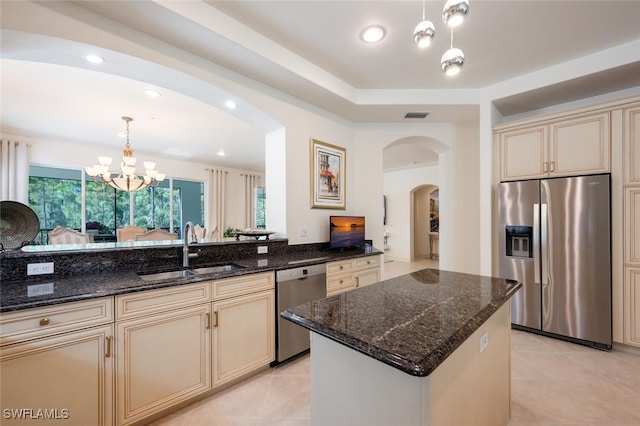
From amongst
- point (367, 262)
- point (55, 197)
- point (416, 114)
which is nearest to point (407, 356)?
point (367, 262)

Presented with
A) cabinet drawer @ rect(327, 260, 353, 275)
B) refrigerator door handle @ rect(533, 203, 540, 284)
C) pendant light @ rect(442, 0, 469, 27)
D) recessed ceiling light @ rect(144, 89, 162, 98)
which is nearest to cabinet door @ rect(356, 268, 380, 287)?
cabinet drawer @ rect(327, 260, 353, 275)

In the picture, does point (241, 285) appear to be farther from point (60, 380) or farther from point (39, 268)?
point (39, 268)

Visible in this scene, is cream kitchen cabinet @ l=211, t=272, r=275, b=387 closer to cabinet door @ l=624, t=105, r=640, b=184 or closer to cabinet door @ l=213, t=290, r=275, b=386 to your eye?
cabinet door @ l=213, t=290, r=275, b=386

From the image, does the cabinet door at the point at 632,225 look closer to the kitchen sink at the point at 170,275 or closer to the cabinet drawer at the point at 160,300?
the cabinet drawer at the point at 160,300

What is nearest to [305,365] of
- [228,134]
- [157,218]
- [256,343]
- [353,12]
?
[256,343]

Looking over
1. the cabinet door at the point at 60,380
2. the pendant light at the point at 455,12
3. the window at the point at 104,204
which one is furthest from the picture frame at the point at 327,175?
the window at the point at 104,204

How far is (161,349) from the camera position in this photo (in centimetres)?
168

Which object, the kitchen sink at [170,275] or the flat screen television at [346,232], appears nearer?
the kitchen sink at [170,275]

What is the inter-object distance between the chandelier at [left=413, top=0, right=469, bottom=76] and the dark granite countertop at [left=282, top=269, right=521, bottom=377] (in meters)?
1.26

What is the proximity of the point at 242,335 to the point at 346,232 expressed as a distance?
5.71 feet

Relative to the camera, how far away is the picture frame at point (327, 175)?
3.24 m

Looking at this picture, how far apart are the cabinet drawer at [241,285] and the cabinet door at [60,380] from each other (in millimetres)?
628

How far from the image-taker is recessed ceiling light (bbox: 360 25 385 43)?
7.19 feet

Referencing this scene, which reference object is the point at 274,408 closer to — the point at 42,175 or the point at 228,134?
the point at 228,134
